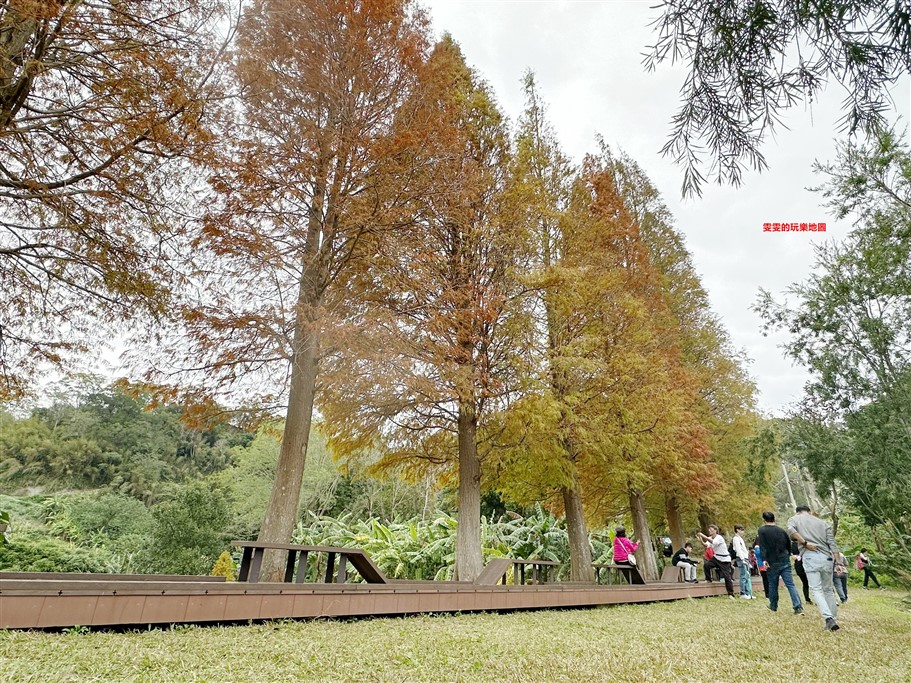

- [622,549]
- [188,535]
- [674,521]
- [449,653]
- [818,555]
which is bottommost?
[449,653]

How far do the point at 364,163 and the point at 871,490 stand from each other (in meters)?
12.8

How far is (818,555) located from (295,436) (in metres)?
7.02

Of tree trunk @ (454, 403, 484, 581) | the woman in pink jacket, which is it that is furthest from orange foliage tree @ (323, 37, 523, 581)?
the woman in pink jacket

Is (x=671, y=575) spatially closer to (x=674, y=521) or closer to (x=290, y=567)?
(x=674, y=521)

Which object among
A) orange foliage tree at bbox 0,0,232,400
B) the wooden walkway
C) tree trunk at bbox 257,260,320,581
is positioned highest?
orange foliage tree at bbox 0,0,232,400

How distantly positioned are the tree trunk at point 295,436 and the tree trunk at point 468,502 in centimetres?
303

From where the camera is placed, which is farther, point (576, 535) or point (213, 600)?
point (576, 535)

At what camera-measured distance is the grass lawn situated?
118 inches

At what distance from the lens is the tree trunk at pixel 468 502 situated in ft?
30.5

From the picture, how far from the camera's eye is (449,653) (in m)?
3.87

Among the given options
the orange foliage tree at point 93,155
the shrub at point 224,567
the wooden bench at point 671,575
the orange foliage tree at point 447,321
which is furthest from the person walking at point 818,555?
the shrub at point 224,567

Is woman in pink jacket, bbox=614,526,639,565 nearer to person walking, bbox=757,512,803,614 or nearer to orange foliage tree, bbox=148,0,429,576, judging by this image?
person walking, bbox=757,512,803,614

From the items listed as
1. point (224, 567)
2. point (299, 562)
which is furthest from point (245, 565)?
point (224, 567)

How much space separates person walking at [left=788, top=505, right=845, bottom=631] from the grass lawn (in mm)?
405
